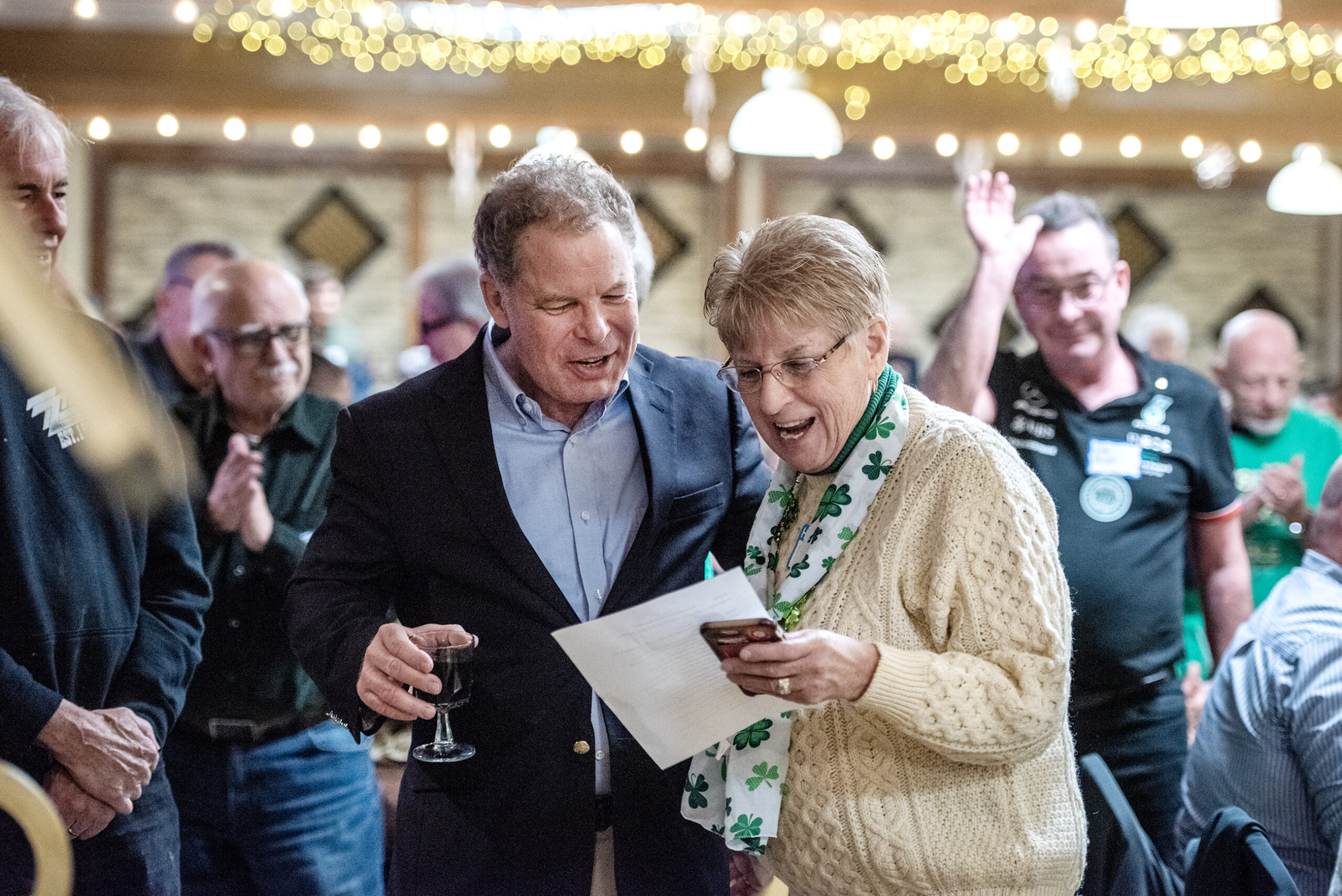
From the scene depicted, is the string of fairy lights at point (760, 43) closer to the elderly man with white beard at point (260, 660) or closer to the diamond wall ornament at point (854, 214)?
the diamond wall ornament at point (854, 214)

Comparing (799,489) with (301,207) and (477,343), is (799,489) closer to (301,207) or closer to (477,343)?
(477,343)

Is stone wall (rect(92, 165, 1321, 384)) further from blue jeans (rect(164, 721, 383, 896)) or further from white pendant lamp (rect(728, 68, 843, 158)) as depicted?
blue jeans (rect(164, 721, 383, 896))

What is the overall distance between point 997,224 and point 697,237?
7.09m

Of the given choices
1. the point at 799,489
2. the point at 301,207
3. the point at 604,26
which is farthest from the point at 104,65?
the point at 799,489

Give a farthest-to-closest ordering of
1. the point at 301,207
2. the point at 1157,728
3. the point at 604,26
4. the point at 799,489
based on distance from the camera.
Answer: the point at 301,207 < the point at 604,26 < the point at 1157,728 < the point at 799,489

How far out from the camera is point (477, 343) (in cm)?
208

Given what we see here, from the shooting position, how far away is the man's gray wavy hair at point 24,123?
1.89 m

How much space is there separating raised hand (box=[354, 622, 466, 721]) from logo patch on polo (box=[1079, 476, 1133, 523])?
1.70 meters

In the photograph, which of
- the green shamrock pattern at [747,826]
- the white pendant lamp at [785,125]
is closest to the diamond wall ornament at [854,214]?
the white pendant lamp at [785,125]

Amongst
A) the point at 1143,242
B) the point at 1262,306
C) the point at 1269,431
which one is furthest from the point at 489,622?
the point at 1262,306

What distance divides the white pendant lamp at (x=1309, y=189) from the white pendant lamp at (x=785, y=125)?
2979 millimetres

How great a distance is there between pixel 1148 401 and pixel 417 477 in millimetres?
1874

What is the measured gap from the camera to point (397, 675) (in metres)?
1.68

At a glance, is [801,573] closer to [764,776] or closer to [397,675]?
[764,776]
